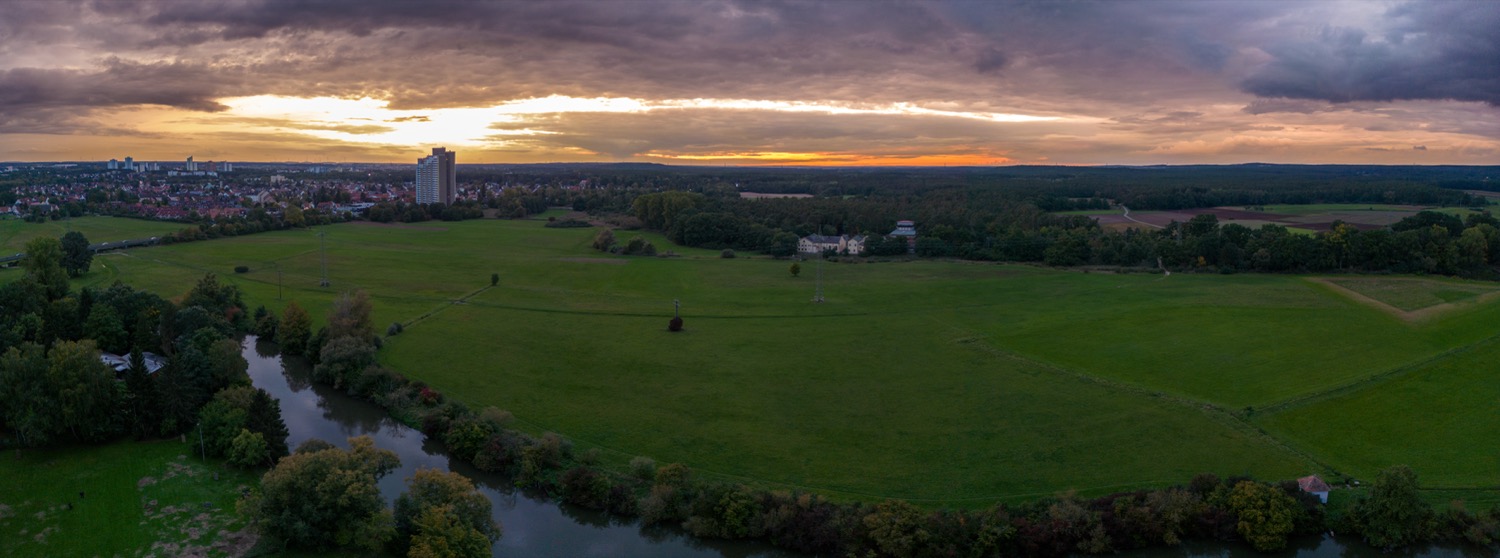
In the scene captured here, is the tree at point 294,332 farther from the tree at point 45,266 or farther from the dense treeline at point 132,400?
the tree at point 45,266

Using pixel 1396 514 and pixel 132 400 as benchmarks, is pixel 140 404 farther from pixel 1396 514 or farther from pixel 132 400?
pixel 1396 514

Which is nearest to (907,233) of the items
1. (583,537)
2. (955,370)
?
(955,370)

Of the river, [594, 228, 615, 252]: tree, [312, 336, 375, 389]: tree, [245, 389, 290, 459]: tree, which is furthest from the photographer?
[594, 228, 615, 252]: tree

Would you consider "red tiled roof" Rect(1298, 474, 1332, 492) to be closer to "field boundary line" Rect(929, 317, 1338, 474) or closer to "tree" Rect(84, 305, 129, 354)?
"field boundary line" Rect(929, 317, 1338, 474)

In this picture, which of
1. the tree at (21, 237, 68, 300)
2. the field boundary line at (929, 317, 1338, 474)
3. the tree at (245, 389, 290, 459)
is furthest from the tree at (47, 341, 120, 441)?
the field boundary line at (929, 317, 1338, 474)

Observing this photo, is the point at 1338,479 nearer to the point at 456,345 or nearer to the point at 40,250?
the point at 456,345

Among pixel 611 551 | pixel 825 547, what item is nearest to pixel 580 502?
pixel 611 551
